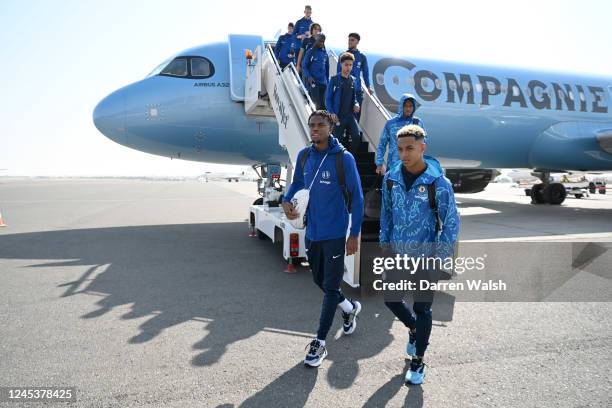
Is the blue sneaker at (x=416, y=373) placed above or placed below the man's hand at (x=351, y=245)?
below

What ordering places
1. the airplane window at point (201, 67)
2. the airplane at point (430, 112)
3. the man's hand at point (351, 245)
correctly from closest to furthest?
the man's hand at point (351, 245) < the airplane at point (430, 112) < the airplane window at point (201, 67)

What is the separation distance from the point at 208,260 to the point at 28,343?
344cm

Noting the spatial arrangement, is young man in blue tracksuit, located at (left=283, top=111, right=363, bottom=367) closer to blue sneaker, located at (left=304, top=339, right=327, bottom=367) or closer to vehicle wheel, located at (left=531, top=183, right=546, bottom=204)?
blue sneaker, located at (left=304, top=339, right=327, bottom=367)

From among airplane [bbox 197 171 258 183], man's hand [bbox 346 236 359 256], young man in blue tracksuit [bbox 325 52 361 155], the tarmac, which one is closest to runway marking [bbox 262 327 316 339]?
the tarmac

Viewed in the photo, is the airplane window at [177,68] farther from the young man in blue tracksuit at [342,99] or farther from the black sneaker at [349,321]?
the black sneaker at [349,321]

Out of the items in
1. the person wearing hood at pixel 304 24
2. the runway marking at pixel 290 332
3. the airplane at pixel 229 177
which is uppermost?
the person wearing hood at pixel 304 24

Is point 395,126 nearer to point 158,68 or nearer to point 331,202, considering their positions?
point 331,202

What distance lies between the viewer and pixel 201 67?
9.38 m

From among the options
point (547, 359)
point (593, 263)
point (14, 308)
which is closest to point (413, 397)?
point (547, 359)

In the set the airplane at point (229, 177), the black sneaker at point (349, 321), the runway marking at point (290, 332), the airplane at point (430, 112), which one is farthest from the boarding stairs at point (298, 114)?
the airplane at point (229, 177)

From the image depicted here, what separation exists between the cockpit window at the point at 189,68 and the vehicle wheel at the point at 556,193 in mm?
15932

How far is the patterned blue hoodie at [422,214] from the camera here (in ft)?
8.88

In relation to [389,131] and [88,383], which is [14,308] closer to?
[88,383]

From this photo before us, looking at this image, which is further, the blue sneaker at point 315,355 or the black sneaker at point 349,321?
the black sneaker at point 349,321
